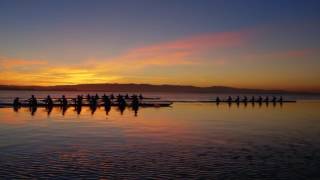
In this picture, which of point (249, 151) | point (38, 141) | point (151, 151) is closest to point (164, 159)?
point (151, 151)

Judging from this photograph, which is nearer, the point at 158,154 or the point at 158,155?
the point at 158,155

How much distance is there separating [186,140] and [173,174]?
38.7 ft

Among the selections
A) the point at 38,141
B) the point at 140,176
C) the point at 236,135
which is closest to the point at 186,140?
the point at 236,135

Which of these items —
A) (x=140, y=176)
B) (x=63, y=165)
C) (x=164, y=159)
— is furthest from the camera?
(x=164, y=159)

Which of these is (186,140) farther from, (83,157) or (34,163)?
(34,163)

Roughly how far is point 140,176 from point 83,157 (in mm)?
5507

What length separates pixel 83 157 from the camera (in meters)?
21.8

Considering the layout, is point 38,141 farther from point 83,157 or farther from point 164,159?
point 164,159

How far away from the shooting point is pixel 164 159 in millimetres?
21359

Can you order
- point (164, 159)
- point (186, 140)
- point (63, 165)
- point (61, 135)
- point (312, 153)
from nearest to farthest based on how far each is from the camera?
point (63, 165), point (164, 159), point (312, 153), point (186, 140), point (61, 135)

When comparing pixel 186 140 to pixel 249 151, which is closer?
pixel 249 151

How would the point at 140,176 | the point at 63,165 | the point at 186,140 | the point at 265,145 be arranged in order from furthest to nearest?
the point at 186,140 < the point at 265,145 < the point at 63,165 < the point at 140,176

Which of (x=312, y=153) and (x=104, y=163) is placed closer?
(x=104, y=163)

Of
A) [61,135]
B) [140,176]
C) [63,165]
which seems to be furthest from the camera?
[61,135]
